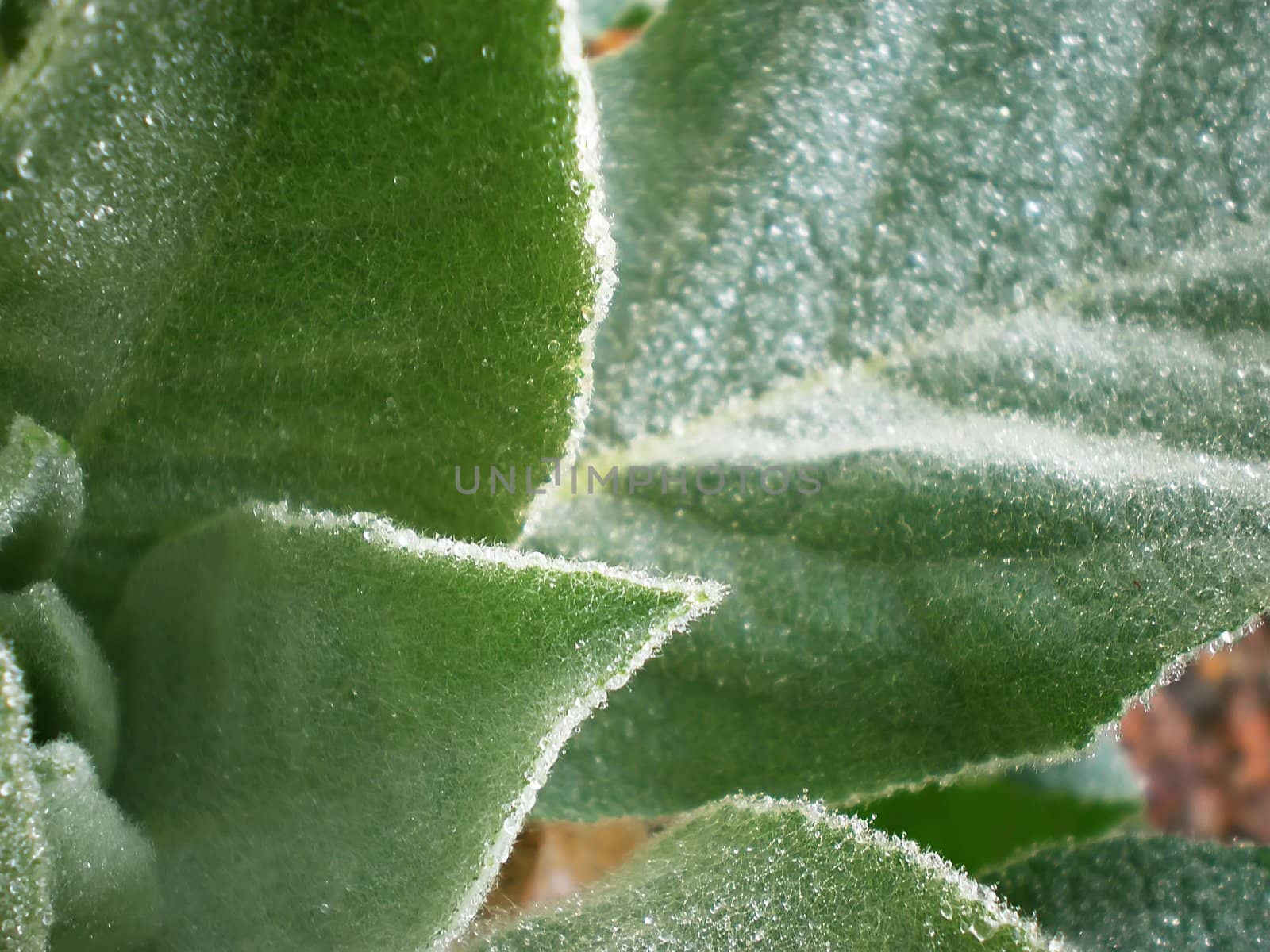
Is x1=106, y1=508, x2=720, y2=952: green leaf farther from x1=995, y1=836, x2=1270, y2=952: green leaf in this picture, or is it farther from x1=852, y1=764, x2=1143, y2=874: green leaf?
x1=852, y1=764, x2=1143, y2=874: green leaf

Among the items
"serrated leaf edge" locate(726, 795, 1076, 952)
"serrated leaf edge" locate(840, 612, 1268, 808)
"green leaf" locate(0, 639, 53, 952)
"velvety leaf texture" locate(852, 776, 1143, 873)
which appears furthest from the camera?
"velvety leaf texture" locate(852, 776, 1143, 873)

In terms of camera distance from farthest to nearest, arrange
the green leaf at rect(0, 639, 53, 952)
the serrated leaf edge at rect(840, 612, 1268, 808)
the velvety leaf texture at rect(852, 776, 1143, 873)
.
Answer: the velvety leaf texture at rect(852, 776, 1143, 873) → the serrated leaf edge at rect(840, 612, 1268, 808) → the green leaf at rect(0, 639, 53, 952)

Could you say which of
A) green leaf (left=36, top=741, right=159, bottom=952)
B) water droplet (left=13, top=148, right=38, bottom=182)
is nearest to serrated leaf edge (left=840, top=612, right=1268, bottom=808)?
green leaf (left=36, top=741, right=159, bottom=952)

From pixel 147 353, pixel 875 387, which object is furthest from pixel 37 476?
pixel 875 387

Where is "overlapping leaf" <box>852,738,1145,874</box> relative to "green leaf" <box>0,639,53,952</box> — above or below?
below

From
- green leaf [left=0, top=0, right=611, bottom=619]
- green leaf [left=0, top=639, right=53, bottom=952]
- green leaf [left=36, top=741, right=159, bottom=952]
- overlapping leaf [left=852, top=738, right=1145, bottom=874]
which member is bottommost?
overlapping leaf [left=852, top=738, right=1145, bottom=874]

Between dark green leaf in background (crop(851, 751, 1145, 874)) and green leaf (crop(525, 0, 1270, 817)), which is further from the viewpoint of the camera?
dark green leaf in background (crop(851, 751, 1145, 874))
